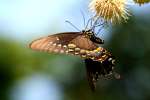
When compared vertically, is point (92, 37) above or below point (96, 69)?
above

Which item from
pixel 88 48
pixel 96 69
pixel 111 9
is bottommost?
pixel 96 69

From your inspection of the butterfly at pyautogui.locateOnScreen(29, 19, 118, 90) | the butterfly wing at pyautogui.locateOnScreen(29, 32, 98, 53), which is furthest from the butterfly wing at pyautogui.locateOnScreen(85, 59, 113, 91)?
the butterfly wing at pyautogui.locateOnScreen(29, 32, 98, 53)

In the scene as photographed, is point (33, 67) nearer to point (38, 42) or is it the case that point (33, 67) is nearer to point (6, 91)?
point (6, 91)

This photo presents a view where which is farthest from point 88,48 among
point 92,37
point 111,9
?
point 111,9

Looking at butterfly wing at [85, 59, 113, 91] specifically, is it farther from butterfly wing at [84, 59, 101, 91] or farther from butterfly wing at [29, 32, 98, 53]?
butterfly wing at [29, 32, 98, 53]

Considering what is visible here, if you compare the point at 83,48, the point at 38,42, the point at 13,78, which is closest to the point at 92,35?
the point at 83,48

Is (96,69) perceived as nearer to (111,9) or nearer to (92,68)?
(92,68)
